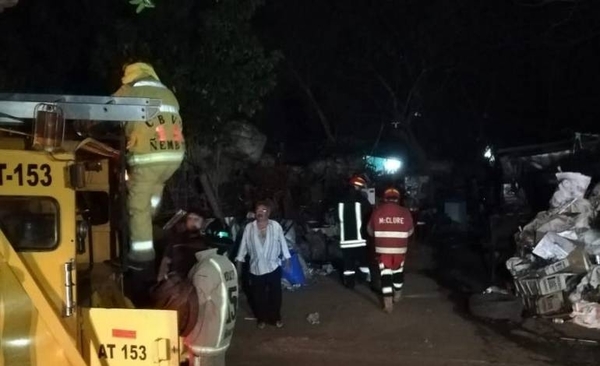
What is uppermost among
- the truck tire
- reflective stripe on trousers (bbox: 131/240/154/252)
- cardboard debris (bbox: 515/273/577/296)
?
reflective stripe on trousers (bbox: 131/240/154/252)

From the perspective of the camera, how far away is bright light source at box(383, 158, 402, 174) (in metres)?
27.8

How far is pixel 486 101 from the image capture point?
32.0 m

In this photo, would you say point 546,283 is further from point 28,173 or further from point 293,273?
point 28,173

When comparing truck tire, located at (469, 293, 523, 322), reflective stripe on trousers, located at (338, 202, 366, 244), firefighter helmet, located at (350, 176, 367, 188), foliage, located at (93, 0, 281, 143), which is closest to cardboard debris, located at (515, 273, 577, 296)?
truck tire, located at (469, 293, 523, 322)

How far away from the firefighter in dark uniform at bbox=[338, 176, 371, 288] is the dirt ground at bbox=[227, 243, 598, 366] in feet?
2.18

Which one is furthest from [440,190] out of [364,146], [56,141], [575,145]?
[56,141]

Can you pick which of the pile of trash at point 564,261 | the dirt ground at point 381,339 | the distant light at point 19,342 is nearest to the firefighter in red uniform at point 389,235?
the dirt ground at point 381,339

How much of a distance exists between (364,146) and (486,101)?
5485 mm

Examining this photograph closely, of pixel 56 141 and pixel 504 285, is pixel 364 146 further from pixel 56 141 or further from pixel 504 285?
pixel 56 141

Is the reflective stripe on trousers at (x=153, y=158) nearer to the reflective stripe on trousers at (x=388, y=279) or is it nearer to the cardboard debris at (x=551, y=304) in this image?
the reflective stripe on trousers at (x=388, y=279)

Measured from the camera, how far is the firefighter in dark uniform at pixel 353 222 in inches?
530

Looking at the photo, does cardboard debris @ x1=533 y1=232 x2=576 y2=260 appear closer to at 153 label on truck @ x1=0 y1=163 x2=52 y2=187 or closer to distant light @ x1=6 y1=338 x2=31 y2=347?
at 153 label on truck @ x1=0 y1=163 x2=52 y2=187

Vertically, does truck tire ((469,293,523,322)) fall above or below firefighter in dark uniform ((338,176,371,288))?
below

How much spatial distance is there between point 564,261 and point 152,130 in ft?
21.3
